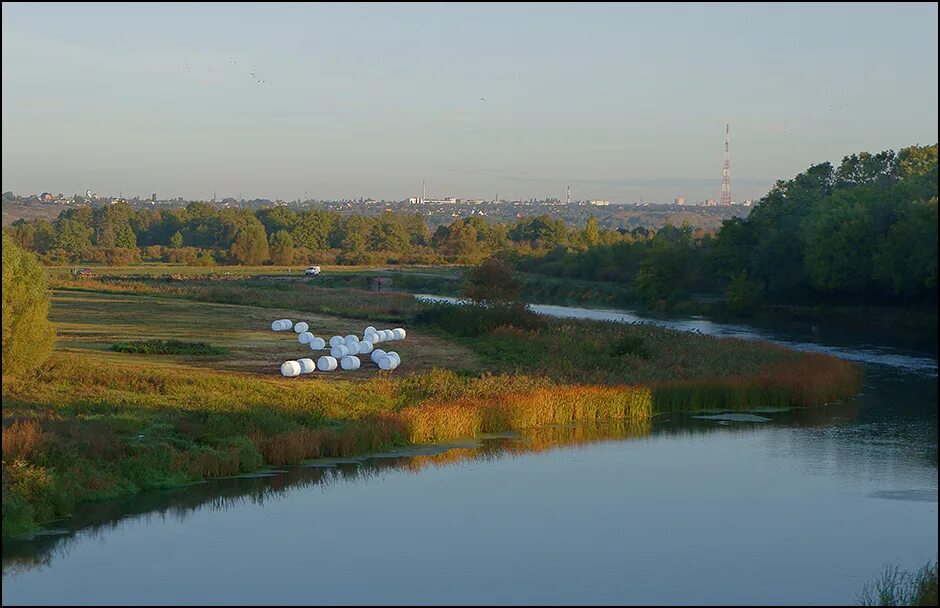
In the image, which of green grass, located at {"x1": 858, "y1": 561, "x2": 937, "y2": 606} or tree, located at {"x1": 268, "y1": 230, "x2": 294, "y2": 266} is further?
tree, located at {"x1": 268, "y1": 230, "x2": 294, "y2": 266}

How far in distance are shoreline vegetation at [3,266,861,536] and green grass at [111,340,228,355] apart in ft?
0.92

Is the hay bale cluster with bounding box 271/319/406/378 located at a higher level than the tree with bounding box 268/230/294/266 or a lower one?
higher

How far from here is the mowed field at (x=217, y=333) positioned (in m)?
41.9

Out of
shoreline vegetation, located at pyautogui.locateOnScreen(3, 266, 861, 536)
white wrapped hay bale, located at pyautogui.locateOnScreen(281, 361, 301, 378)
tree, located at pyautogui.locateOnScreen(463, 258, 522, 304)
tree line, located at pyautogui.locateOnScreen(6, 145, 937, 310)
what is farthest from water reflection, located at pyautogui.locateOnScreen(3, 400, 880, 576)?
tree, located at pyautogui.locateOnScreen(463, 258, 522, 304)

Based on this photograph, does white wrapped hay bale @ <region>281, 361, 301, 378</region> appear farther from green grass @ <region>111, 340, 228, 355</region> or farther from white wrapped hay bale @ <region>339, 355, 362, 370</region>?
green grass @ <region>111, 340, 228, 355</region>

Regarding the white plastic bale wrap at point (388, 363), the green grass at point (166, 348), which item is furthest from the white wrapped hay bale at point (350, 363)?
the green grass at point (166, 348)

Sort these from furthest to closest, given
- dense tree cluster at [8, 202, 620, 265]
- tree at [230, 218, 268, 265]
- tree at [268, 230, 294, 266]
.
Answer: tree at [268, 230, 294, 266] < dense tree cluster at [8, 202, 620, 265] < tree at [230, 218, 268, 265]

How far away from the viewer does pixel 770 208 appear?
85.1 metres

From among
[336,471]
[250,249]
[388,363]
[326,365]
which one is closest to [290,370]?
[326,365]

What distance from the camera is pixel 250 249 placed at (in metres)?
133

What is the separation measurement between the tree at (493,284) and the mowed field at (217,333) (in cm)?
384

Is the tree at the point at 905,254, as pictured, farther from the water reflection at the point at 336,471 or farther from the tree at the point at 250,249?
the tree at the point at 250,249

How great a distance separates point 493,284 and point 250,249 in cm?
7824

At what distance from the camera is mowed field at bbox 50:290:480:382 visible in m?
41.9
